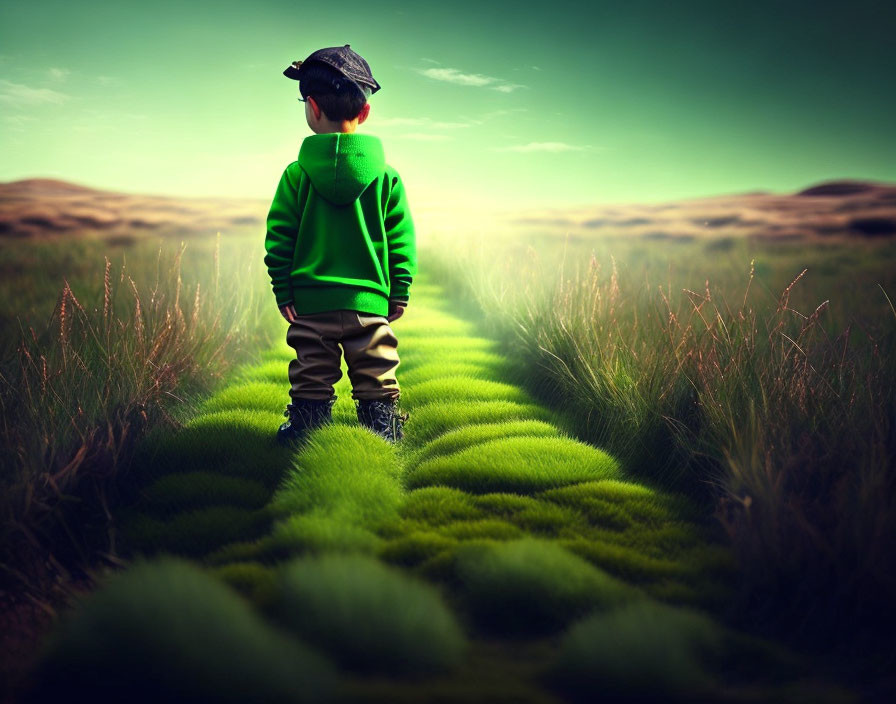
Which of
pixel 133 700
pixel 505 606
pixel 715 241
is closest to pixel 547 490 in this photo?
pixel 505 606

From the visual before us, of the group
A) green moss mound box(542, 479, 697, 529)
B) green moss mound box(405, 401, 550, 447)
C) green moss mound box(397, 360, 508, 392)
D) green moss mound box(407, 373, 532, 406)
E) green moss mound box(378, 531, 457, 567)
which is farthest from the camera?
green moss mound box(397, 360, 508, 392)

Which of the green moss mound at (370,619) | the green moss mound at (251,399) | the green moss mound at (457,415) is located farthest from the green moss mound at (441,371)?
the green moss mound at (370,619)

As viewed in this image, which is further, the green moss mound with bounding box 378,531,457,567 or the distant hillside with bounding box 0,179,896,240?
the distant hillside with bounding box 0,179,896,240

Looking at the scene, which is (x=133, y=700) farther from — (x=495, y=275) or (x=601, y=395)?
(x=495, y=275)

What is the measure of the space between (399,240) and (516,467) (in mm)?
1295

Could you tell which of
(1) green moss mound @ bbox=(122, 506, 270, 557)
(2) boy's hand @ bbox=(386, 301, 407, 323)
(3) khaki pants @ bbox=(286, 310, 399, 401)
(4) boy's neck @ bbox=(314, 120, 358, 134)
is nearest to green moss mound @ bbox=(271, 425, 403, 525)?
(1) green moss mound @ bbox=(122, 506, 270, 557)

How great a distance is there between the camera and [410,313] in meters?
6.84

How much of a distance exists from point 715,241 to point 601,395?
5306mm

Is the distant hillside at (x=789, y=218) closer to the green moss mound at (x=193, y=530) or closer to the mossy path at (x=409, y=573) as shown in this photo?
the mossy path at (x=409, y=573)

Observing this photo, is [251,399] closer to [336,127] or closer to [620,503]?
[336,127]

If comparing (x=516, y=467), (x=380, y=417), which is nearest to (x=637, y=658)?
(x=516, y=467)

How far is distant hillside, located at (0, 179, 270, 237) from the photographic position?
6.68m

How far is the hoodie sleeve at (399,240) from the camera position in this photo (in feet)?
11.7

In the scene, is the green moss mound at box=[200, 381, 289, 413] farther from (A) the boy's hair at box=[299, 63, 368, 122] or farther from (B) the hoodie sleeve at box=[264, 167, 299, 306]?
(A) the boy's hair at box=[299, 63, 368, 122]
